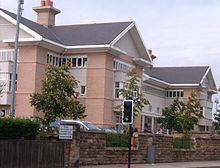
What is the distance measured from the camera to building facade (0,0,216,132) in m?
49.5

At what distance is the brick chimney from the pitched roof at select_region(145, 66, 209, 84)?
1947 centimetres

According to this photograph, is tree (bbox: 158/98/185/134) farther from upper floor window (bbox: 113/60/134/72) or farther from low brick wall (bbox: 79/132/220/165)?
low brick wall (bbox: 79/132/220/165)

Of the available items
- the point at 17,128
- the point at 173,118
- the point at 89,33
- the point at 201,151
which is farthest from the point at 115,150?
the point at 173,118

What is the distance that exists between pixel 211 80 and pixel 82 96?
36565 millimetres

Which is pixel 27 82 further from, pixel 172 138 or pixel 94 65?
pixel 172 138

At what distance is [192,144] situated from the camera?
37.8 m

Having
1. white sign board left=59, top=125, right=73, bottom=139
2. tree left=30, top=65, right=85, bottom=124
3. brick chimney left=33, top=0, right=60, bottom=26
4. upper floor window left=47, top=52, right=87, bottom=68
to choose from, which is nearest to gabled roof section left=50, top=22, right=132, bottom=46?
upper floor window left=47, top=52, right=87, bottom=68

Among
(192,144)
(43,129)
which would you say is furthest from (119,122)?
(43,129)

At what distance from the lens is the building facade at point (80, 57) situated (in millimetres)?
49500

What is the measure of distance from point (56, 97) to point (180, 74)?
46.2 metres

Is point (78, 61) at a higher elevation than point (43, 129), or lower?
higher

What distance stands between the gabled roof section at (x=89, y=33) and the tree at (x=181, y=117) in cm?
1252

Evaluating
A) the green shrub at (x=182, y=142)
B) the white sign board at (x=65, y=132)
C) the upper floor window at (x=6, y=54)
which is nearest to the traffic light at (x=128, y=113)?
the white sign board at (x=65, y=132)

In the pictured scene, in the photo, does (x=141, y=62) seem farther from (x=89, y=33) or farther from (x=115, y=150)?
(x=115, y=150)
